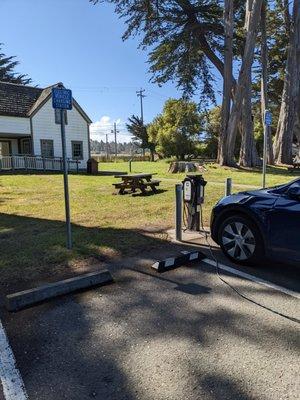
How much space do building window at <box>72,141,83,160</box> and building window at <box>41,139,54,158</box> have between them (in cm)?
161

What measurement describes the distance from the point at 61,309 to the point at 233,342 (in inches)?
69.9

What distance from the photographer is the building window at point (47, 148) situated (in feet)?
86.4

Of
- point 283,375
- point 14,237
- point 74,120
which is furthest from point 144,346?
point 74,120

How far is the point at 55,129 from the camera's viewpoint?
1059 inches

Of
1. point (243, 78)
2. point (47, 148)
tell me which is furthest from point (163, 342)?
point (47, 148)

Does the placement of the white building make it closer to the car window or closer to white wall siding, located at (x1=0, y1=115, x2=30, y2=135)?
white wall siding, located at (x1=0, y1=115, x2=30, y2=135)

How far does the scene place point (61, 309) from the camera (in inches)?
155

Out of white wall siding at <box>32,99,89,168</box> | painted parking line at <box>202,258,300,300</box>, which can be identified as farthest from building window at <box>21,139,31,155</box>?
painted parking line at <box>202,258,300,300</box>

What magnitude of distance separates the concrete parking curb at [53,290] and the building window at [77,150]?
77.9 feet

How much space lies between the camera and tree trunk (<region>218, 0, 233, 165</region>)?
68.8ft

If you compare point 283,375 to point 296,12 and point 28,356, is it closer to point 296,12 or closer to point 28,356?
point 28,356

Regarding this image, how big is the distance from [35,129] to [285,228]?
23968 mm

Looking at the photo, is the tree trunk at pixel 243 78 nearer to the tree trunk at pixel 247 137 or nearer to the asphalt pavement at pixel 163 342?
the tree trunk at pixel 247 137

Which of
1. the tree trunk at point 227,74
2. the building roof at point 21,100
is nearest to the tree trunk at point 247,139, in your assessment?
the tree trunk at point 227,74
